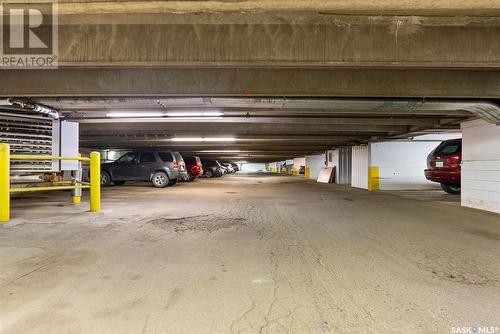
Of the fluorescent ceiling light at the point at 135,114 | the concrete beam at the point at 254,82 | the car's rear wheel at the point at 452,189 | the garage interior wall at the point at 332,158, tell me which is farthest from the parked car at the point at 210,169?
the concrete beam at the point at 254,82

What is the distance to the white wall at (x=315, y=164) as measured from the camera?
26656mm

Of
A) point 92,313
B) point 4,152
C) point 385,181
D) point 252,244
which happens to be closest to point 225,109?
point 252,244

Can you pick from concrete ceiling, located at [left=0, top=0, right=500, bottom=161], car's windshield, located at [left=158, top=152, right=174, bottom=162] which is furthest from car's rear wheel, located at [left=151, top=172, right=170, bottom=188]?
concrete ceiling, located at [left=0, top=0, right=500, bottom=161]

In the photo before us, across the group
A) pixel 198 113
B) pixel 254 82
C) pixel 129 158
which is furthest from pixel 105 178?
pixel 254 82

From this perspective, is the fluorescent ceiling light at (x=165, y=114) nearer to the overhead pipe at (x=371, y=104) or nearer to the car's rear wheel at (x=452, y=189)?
the overhead pipe at (x=371, y=104)

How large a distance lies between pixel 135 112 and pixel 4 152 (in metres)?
3.17

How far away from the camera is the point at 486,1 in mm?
3086

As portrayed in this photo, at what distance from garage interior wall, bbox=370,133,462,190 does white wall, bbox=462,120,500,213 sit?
7405 mm

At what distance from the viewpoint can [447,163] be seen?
31.9ft

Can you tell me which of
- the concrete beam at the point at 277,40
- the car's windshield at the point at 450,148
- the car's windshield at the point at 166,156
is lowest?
the car's windshield at the point at 166,156

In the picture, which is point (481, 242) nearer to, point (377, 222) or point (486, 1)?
point (377, 222)

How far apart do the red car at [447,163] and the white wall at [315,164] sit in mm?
15689

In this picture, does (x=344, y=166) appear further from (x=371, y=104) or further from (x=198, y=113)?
(x=198, y=113)

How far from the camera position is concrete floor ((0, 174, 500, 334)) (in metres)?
2.13
